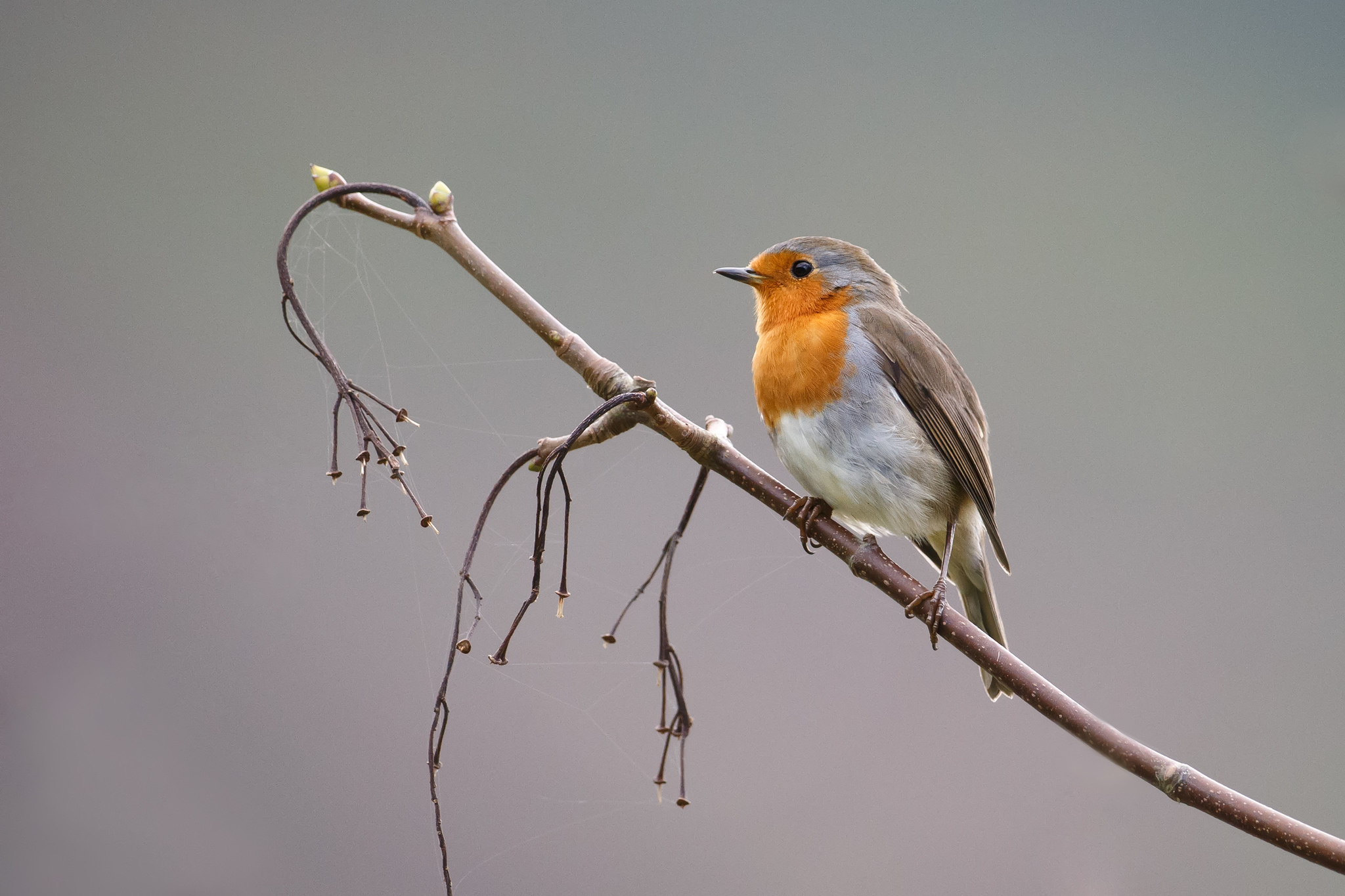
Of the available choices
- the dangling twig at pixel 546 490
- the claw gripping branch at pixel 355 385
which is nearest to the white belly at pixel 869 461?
the dangling twig at pixel 546 490

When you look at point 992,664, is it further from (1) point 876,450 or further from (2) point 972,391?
(2) point 972,391

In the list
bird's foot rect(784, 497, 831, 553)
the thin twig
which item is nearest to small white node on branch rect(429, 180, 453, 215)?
the thin twig

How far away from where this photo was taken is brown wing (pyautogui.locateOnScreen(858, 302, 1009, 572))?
4.15 feet

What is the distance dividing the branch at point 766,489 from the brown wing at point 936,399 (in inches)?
13.1

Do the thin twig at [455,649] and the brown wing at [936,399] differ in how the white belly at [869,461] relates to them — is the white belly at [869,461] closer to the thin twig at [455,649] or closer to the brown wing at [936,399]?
the brown wing at [936,399]

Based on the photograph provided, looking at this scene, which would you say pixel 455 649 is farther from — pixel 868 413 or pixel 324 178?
pixel 868 413

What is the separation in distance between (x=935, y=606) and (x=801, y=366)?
383 millimetres

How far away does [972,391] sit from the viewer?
4.48 ft

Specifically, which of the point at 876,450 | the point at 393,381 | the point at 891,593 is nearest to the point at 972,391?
the point at 876,450

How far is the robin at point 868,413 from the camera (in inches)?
48.5

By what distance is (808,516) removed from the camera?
3.95 ft

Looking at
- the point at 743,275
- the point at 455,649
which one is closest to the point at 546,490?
the point at 455,649

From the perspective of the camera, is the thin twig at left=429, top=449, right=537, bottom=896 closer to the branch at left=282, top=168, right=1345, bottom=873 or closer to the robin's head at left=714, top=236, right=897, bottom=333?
the branch at left=282, top=168, right=1345, bottom=873

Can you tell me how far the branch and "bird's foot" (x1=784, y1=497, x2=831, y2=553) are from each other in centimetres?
19
